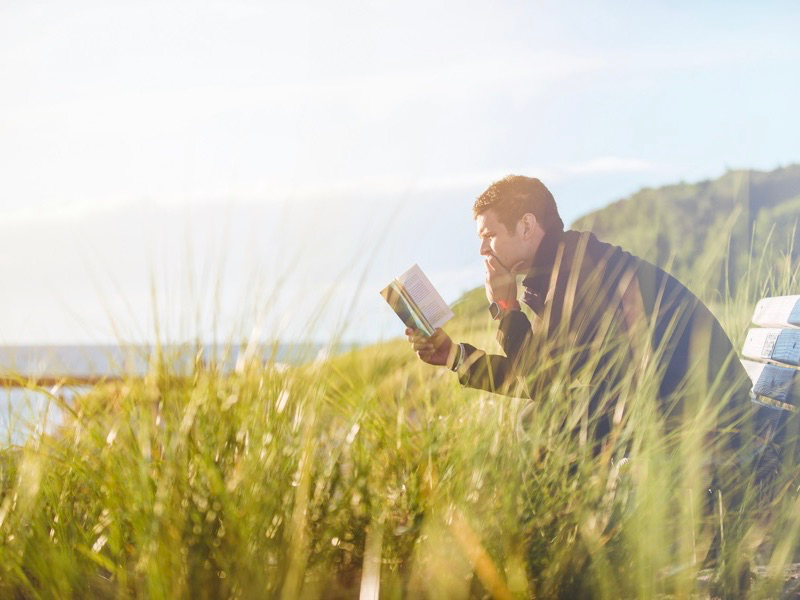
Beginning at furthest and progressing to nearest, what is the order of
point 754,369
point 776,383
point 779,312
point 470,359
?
point 754,369, point 779,312, point 776,383, point 470,359

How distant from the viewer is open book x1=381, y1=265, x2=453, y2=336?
3291 millimetres

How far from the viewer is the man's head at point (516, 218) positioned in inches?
140

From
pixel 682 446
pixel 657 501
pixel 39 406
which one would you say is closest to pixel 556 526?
pixel 657 501

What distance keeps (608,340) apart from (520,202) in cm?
76

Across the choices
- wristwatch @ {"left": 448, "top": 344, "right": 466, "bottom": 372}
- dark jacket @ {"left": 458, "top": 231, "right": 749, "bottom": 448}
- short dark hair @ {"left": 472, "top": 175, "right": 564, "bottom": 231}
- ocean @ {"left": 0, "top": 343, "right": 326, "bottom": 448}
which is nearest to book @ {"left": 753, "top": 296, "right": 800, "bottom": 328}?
dark jacket @ {"left": 458, "top": 231, "right": 749, "bottom": 448}

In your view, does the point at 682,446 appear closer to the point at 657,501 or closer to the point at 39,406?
the point at 657,501

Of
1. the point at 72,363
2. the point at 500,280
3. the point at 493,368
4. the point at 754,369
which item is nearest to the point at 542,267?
the point at 500,280

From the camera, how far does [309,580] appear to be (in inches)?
95.5

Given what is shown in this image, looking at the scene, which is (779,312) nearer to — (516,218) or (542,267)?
(542,267)

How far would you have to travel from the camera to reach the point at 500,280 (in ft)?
12.4

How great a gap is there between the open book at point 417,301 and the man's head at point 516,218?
1.46ft

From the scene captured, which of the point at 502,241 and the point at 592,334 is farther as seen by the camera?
the point at 502,241

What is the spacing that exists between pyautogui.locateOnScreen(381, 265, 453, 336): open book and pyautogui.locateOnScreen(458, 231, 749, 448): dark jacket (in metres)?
0.18

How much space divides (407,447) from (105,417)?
Result: 0.99 metres
